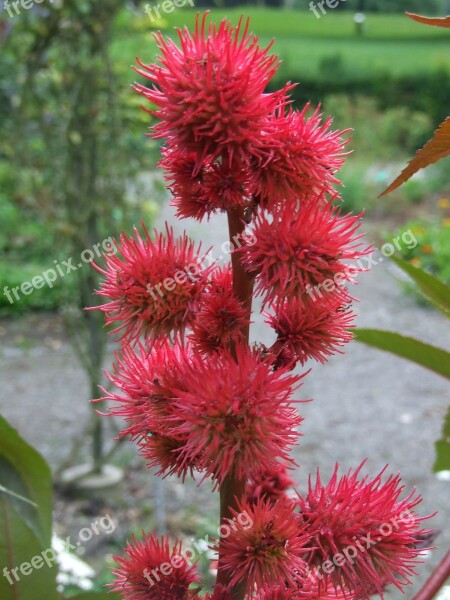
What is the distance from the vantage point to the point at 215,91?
52cm

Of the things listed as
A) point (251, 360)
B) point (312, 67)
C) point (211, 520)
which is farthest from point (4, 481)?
point (312, 67)

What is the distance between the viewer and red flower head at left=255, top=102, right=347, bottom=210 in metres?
0.55

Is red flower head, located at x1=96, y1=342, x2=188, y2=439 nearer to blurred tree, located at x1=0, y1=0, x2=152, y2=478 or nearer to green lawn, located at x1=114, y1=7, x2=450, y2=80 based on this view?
blurred tree, located at x1=0, y1=0, x2=152, y2=478

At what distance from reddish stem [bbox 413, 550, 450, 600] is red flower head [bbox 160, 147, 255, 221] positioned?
0.38 metres

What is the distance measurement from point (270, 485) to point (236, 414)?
17cm

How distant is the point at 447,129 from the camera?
1.90ft

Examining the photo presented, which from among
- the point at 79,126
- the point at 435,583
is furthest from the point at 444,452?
the point at 79,126

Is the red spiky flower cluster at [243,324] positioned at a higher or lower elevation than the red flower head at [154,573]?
higher

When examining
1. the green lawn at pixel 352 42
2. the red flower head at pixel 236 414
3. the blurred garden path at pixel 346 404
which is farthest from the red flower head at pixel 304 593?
the green lawn at pixel 352 42

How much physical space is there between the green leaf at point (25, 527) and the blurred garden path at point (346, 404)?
7.22 feet

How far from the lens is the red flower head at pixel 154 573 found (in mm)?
647

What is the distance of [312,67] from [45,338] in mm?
11048

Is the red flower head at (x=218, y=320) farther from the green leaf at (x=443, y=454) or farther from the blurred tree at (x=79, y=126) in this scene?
the blurred tree at (x=79, y=126)

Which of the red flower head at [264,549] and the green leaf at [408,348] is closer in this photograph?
the red flower head at [264,549]
